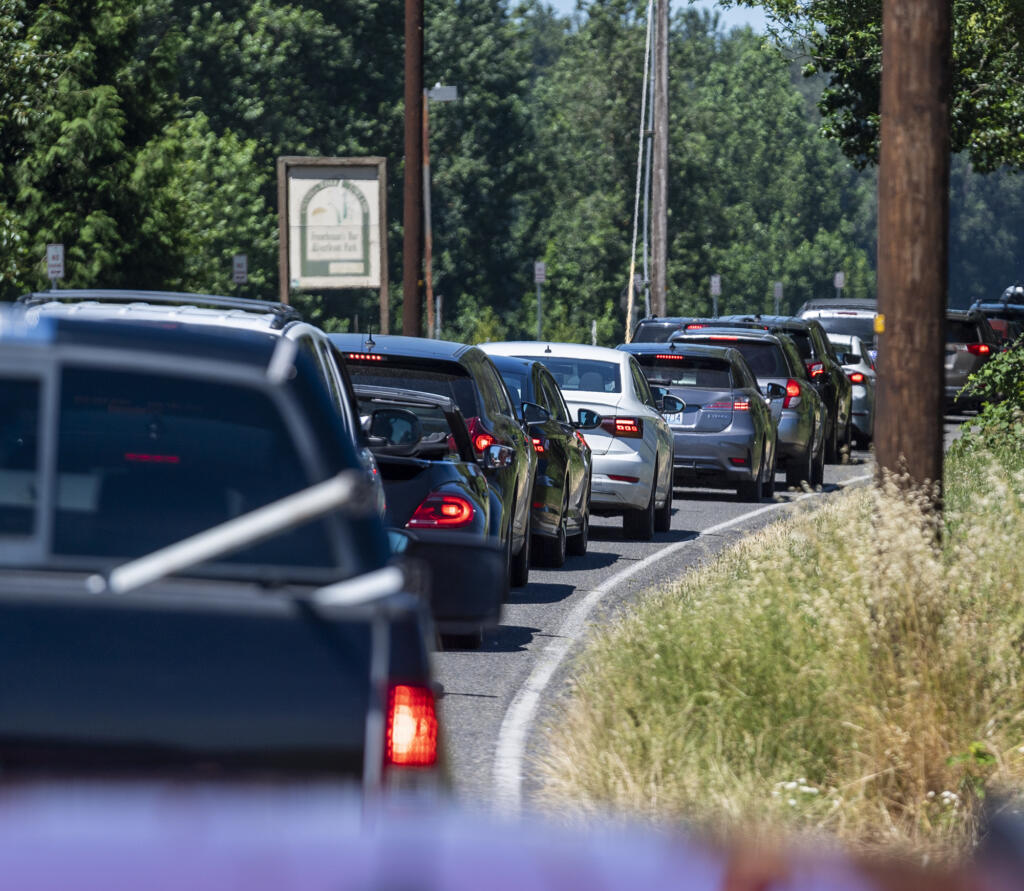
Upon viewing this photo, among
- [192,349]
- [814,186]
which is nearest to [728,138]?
[814,186]

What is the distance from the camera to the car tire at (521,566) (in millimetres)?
13744

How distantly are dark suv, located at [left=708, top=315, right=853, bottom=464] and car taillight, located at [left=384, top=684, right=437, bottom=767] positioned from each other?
73.2 feet

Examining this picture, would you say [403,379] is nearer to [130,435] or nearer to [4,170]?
[130,435]

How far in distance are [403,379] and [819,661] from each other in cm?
503

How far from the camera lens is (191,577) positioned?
3.61m

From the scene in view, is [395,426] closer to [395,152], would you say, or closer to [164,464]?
[164,464]

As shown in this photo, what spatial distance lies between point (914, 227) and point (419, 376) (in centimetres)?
422

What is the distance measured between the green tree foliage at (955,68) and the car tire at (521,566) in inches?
479

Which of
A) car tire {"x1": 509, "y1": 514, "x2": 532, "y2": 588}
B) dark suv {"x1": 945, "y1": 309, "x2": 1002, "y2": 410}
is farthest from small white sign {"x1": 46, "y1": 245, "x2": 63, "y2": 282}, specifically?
car tire {"x1": 509, "y1": 514, "x2": 532, "y2": 588}

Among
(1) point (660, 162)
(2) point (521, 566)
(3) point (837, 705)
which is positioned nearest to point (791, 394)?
(2) point (521, 566)

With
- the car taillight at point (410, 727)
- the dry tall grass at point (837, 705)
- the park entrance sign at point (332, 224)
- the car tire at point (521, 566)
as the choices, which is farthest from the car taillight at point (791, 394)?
the car taillight at point (410, 727)

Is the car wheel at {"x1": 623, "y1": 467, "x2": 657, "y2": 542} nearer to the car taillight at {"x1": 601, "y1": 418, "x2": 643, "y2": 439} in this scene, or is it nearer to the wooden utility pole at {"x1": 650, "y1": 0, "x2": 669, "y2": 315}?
the car taillight at {"x1": 601, "y1": 418, "x2": 643, "y2": 439}

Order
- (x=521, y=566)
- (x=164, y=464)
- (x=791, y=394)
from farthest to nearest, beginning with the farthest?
(x=791, y=394) → (x=521, y=566) → (x=164, y=464)

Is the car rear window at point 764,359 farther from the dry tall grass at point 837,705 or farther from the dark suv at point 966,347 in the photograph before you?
the dry tall grass at point 837,705
